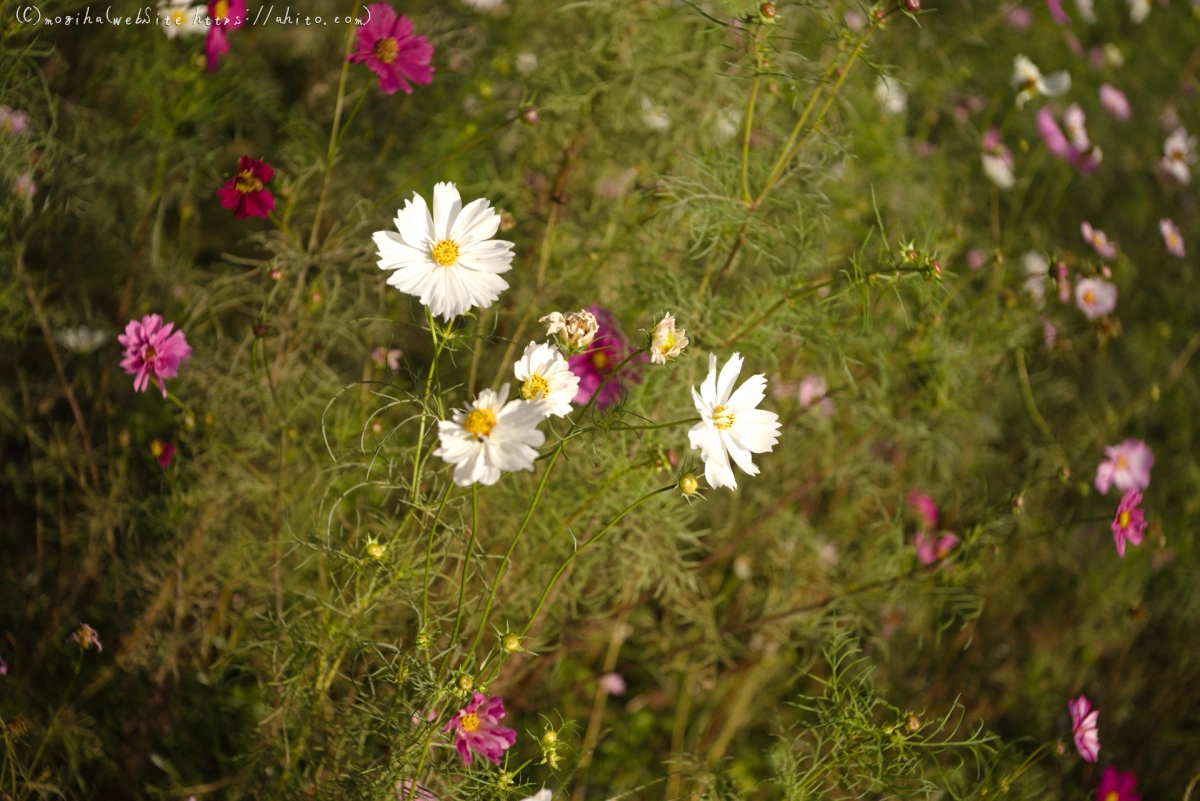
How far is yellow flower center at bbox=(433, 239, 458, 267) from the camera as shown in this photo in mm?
793

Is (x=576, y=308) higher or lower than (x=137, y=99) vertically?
lower

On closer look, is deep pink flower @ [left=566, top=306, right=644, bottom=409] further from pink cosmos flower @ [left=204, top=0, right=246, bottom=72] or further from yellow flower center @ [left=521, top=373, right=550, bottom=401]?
pink cosmos flower @ [left=204, top=0, right=246, bottom=72]

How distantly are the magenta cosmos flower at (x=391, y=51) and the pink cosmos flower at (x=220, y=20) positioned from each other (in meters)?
0.15

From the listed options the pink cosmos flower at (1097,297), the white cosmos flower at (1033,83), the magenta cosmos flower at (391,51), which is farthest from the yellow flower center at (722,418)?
the white cosmos flower at (1033,83)

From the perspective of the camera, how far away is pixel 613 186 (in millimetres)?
1629

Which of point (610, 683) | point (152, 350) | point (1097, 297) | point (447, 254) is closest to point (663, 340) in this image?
point (447, 254)

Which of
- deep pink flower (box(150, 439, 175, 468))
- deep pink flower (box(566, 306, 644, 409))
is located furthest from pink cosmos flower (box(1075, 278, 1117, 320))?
deep pink flower (box(150, 439, 175, 468))

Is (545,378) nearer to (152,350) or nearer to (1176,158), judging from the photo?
(152,350)

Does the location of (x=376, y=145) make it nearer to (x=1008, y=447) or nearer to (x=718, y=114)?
(x=718, y=114)

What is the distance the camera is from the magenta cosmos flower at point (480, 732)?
2.67 ft

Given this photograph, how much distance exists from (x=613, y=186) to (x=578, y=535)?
2.58ft

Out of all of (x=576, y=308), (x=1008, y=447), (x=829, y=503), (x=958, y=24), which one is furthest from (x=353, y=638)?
(x=958, y=24)

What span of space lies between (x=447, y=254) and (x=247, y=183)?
290 millimetres

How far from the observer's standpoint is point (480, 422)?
0.69 meters
